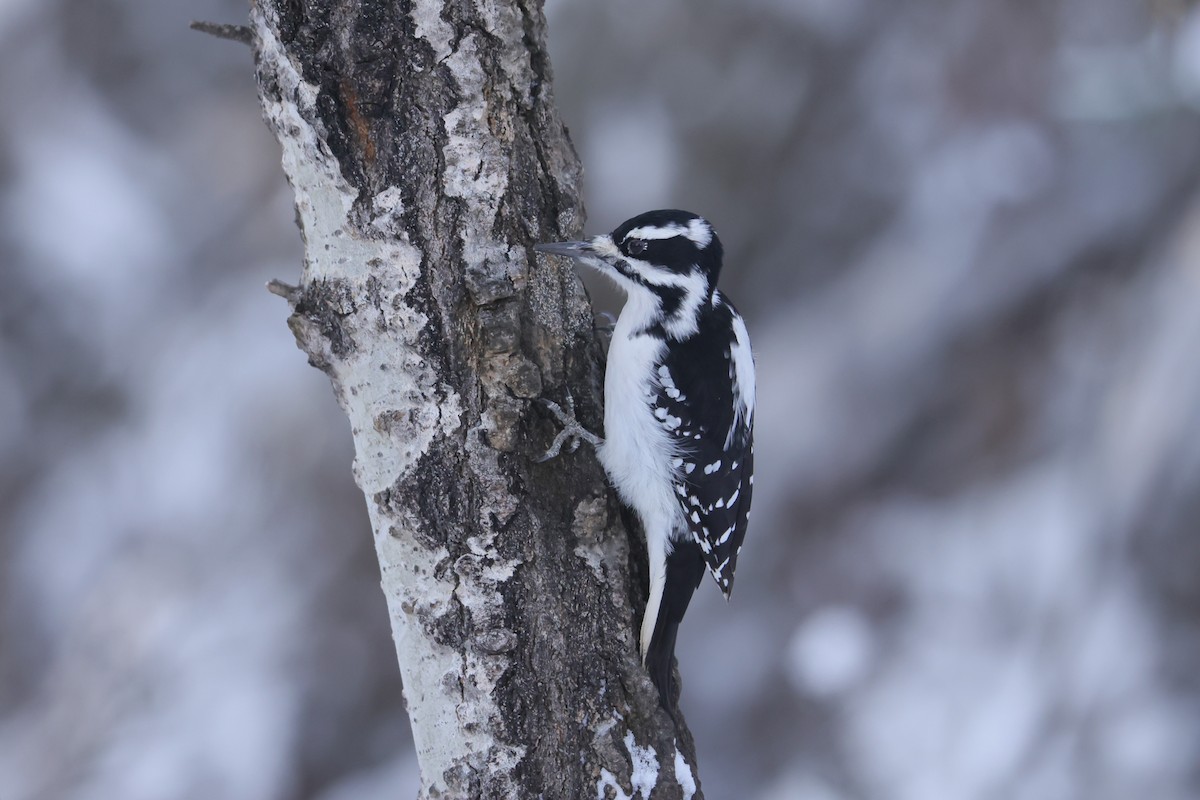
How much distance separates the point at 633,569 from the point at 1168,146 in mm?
2828

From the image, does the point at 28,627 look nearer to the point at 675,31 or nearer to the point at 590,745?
the point at 590,745

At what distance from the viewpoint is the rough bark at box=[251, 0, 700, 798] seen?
126 cm

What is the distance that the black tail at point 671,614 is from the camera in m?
1.41

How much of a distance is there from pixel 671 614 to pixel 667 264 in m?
0.63

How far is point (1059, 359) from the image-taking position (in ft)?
10.8

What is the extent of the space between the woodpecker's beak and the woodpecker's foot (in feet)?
0.71

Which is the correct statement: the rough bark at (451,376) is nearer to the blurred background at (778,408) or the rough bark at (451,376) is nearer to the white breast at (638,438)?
the white breast at (638,438)

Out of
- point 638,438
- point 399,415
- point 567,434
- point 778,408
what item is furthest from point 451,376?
point 778,408

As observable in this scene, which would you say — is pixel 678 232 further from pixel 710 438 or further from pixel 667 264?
pixel 710 438

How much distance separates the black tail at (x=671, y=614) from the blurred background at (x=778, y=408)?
5.68 ft

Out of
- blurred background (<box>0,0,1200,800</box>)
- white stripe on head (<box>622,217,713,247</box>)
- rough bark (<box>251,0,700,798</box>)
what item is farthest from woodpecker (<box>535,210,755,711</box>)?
blurred background (<box>0,0,1200,800</box>)

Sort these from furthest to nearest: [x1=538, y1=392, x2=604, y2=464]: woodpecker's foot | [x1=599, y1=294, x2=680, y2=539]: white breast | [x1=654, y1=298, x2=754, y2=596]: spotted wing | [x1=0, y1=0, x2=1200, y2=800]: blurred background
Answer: [x1=0, y1=0, x2=1200, y2=800]: blurred background → [x1=654, y1=298, x2=754, y2=596]: spotted wing → [x1=599, y1=294, x2=680, y2=539]: white breast → [x1=538, y1=392, x2=604, y2=464]: woodpecker's foot

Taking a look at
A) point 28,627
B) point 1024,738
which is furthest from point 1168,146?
point 28,627

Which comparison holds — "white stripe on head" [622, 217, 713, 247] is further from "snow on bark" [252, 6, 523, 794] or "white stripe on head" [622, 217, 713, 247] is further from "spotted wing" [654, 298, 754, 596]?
"snow on bark" [252, 6, 523, 794]
